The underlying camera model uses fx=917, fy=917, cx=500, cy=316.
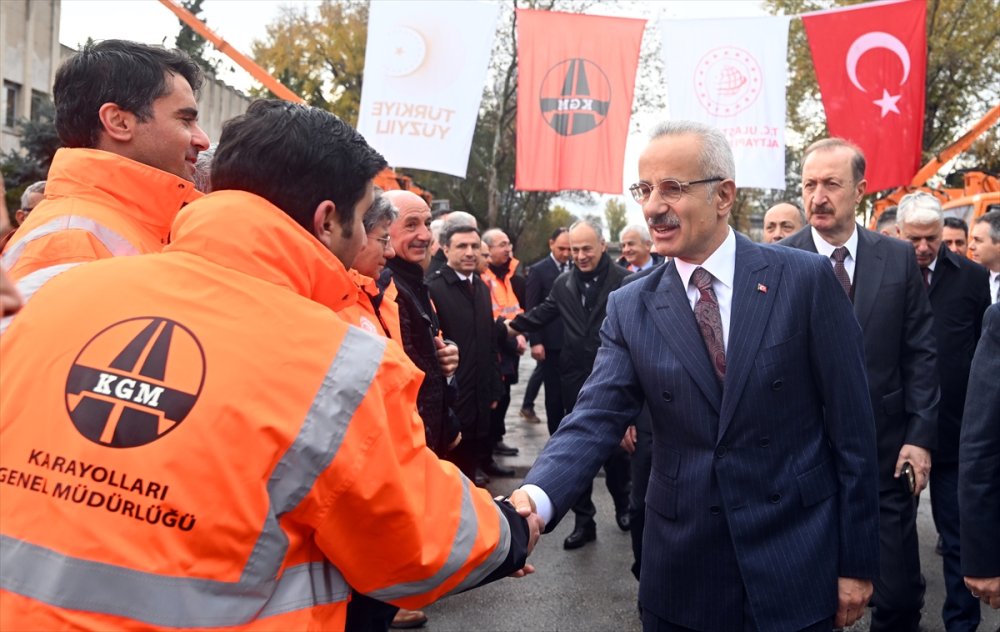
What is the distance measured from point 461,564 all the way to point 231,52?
40.7ft

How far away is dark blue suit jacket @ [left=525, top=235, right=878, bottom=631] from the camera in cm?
272

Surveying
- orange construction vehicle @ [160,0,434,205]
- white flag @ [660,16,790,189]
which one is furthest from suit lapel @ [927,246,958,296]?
orange construction vehicle @ [160,0,434,205]

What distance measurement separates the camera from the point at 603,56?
10391 millimetres

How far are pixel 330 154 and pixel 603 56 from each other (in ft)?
29.3

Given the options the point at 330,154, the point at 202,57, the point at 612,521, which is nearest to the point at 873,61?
the point at 612,521

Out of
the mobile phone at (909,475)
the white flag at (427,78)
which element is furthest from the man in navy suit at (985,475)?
the white flag at (427,78)

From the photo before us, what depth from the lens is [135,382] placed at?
5.28 feet

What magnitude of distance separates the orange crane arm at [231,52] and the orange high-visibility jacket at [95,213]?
9059 mm

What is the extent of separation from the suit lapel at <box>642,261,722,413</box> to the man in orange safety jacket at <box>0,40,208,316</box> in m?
1.58

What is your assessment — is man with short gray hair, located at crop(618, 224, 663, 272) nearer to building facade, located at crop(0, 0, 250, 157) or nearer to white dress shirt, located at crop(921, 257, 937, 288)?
white dress shirt, located at crop(921, 257, 937, 288)

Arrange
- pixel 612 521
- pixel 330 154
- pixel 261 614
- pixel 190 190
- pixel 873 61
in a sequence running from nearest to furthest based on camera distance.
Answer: pixel 261 614 → pixel 330 154 → pixel 190 190 → pixel 612 521 → pixel 873 61

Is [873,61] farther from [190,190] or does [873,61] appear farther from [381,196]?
[190,190]

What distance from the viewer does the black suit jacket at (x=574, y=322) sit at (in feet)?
23.7

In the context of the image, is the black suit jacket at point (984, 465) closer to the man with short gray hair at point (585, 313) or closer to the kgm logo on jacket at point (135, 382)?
the kgm logo on jacket at point (135, 382)
